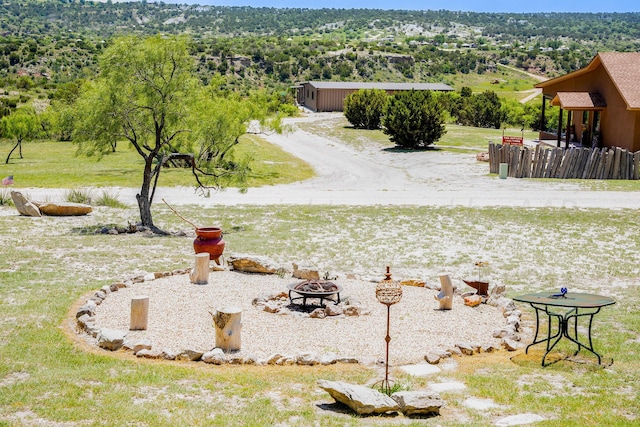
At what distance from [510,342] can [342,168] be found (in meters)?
26.5

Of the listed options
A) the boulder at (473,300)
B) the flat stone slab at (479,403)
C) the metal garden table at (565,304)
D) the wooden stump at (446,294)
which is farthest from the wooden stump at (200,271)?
the flat stone slab at (479,403)

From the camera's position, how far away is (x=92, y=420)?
7.58 metres

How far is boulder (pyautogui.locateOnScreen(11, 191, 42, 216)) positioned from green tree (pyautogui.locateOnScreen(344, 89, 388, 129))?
36062 millimetres

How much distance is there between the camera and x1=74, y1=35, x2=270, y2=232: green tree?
1903 centimetres

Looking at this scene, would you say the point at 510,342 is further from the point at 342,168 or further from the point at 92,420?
the point at 342,168

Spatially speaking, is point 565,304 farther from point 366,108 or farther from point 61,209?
point 366,108

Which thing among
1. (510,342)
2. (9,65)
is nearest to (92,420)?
(510,342)

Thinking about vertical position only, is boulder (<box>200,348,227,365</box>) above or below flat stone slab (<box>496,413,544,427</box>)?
below

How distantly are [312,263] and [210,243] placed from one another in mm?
2244

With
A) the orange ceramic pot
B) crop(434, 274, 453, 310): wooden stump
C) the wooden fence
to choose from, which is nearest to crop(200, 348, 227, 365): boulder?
crop(434, 274, 453, 310): wooden stump

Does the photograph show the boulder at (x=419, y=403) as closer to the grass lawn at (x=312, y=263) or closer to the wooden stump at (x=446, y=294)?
the grass lawn at (x=312, y=263)

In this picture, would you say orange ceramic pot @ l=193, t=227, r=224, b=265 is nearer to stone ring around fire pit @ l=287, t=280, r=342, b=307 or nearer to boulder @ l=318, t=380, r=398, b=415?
stone ring around fire pit @ l=287, t=280, r=342, b=307

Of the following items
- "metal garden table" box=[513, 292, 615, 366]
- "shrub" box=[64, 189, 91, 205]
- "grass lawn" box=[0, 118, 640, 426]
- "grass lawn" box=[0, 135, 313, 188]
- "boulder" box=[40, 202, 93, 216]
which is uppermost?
"metal garden table" box=[513, 292, 615, 366]

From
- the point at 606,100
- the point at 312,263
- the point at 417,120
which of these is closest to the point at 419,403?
the point at 312,263
